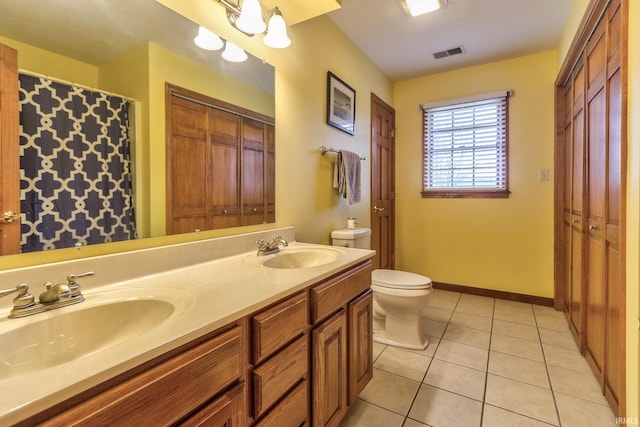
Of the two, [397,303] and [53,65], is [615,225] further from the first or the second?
[53,65]

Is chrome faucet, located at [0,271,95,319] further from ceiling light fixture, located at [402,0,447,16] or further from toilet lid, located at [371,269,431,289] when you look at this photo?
ceiling light fixture, located at [402,0,447,16]

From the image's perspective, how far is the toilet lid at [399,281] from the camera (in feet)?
6.41

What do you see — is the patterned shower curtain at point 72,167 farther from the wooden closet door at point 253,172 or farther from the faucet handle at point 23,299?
the wooden closet door at point 253,172

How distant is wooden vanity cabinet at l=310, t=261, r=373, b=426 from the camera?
1086mm

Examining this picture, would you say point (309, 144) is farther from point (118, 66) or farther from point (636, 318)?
point (636, 318)

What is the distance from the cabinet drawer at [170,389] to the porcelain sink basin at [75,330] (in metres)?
0.15

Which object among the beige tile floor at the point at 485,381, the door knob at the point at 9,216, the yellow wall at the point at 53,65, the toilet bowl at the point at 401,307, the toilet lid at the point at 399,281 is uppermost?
the yellow wall at the point at 53,65

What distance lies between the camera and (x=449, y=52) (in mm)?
2688

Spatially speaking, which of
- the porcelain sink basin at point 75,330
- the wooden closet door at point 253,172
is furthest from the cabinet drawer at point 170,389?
the wooden closet door at point 253,172

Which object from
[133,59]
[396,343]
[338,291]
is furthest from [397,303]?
[133,59]

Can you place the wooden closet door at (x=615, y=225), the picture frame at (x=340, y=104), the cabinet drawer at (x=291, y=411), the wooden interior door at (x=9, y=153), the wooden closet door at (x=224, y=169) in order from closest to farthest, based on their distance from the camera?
the wooden interior door at (x=9, y=153) < the cabinet drawer at (x=291, y=411) < the wooden closet door at (x=615, y=225) < the wooden closet door at (x=224, y=169) < the picture frame at (x=340, y=104)

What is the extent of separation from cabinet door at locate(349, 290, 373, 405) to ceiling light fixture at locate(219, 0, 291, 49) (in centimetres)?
137

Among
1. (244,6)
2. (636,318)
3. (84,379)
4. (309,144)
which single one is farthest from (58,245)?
(636,318)

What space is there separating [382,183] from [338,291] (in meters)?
2.05
